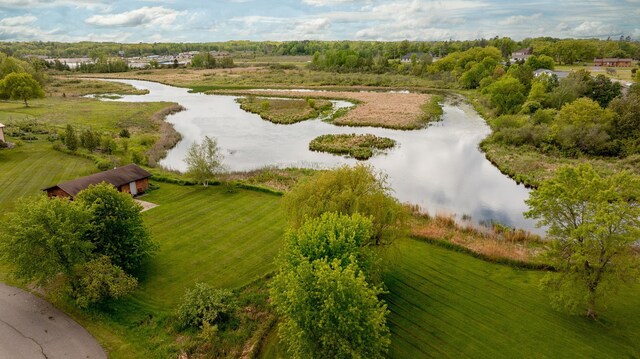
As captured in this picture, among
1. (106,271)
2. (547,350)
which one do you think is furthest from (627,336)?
(106,271)

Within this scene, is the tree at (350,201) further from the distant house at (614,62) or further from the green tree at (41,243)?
the distant house at (614,62)

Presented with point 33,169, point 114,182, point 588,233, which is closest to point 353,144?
point 114,182

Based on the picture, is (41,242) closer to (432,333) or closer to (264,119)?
(432,333)

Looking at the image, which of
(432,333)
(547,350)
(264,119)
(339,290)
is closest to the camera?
(339,290)

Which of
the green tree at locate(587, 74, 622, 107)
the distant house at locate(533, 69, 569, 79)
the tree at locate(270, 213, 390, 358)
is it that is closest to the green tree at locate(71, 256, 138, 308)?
the tree at locate(270, 213, 390, 358)

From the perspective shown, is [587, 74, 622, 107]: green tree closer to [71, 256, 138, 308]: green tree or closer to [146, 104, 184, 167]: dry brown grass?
[146, 104, 184, 167]: dry brown grass

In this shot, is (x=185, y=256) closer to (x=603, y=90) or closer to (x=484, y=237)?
(x=484, y=237)

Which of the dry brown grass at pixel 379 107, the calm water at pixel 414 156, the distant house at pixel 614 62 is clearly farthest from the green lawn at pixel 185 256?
the distant house at pixel 614 62

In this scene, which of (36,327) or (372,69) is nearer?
(36,327)
